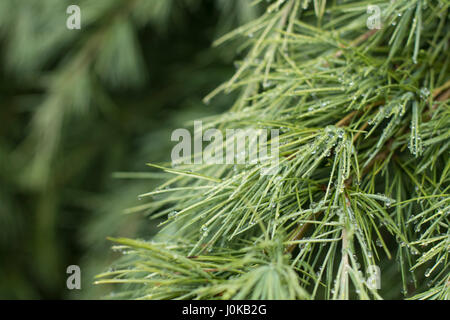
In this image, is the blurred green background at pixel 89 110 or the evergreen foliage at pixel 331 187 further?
the blurred green background at pixel 89 110

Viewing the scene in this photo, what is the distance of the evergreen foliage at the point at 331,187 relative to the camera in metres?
0.45

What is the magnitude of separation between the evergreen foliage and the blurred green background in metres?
0.46

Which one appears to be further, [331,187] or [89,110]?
[89,110]

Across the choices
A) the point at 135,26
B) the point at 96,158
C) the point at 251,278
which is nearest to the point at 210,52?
the point at 135,26

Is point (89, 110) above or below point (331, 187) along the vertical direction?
above

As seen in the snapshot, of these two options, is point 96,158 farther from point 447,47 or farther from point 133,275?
point 447,47

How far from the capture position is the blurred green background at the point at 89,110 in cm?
122

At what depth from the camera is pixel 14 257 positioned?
1717 mm

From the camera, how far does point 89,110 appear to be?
4.92ft

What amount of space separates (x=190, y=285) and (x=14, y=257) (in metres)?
1.50

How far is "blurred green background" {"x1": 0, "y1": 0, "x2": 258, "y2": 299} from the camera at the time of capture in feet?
4.00

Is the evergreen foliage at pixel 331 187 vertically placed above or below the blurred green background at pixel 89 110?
below

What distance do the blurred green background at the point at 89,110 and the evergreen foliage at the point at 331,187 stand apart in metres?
0.46

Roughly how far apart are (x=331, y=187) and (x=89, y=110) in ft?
3.78
